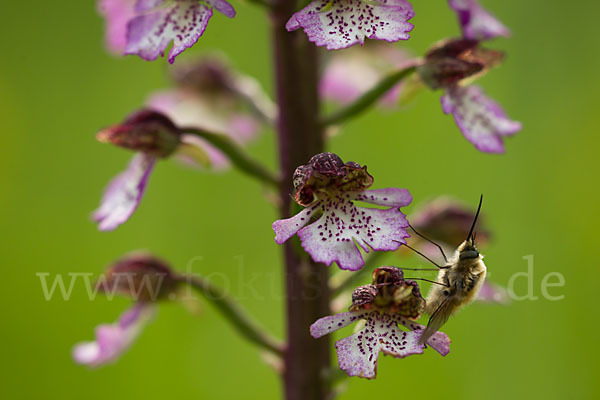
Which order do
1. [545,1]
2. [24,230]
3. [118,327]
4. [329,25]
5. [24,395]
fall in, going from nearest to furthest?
[329,25] → [118,327] → [24,395] → [24,230] → [545,1]

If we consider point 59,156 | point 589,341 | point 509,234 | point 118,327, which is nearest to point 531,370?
point 589,341

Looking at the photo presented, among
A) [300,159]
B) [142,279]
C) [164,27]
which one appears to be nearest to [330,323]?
[300,159]

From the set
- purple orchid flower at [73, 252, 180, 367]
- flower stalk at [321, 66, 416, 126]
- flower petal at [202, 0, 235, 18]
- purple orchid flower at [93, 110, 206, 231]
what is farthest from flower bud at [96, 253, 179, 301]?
flower petal at [202, 0, 235, 18]

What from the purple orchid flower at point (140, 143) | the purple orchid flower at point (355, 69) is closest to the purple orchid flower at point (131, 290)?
the purple orchid flower at point (140, 143)

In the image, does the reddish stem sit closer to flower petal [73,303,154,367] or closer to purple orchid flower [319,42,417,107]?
flower petal [73,303,154,367]

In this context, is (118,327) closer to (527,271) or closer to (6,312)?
(6,312)
